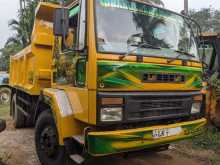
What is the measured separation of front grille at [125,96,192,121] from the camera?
3624 mm

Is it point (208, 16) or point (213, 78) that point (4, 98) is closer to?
point (213, 78)

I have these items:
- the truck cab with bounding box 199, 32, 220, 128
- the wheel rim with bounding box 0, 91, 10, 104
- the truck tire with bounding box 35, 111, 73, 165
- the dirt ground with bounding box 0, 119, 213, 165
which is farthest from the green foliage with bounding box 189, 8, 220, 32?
the truck tire with bounding box 35, 111, 73, 165

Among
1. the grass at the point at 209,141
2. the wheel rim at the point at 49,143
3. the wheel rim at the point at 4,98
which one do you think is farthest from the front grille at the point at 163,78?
the wheel rim at the point at 4,98

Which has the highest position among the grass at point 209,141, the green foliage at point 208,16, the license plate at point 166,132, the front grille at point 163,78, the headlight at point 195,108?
the green foliage at point 208,16

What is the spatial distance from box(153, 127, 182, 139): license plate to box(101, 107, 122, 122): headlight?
55 cm

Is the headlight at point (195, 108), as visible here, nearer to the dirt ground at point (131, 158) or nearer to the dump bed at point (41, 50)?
the dirt ground at point (131, 158)

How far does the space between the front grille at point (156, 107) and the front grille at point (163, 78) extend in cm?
22

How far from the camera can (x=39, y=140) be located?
4840mm

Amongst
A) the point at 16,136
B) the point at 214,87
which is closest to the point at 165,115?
the point at 214,87

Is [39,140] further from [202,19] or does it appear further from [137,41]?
[202,19]

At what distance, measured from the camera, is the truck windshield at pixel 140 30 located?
3756 mm

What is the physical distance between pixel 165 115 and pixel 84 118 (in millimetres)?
1100

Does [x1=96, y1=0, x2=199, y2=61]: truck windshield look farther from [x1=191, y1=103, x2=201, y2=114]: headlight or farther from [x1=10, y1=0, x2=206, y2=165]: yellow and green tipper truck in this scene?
[x1=191, y1=103, x2=201, y2=114]: headlight

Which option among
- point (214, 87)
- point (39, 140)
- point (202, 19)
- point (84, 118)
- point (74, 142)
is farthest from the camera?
point (202, 19)
